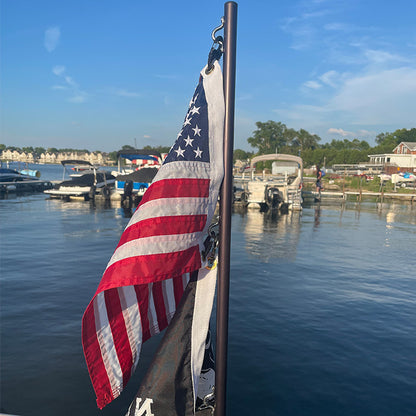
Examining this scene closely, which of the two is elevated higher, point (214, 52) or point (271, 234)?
point (214, 52)

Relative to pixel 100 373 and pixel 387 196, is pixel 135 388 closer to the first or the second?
pixel 100 373

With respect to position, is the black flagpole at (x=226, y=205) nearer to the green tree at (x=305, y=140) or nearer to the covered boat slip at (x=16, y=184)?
the covered boat slip at (x=16, y=184)

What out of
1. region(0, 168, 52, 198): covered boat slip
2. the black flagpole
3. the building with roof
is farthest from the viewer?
the building with roof

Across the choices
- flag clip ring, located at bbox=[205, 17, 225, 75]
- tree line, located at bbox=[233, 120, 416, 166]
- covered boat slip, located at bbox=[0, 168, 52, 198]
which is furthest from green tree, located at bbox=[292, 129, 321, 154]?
flag clip ring, located at bbox=[205, 17, 225, 75]

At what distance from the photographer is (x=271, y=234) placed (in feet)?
58.1

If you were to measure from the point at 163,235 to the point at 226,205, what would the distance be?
47 centimetres

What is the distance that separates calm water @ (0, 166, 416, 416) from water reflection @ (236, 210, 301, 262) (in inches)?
6.0

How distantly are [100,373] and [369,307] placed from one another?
25.5 feet

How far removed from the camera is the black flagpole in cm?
223

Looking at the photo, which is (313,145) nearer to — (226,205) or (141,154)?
(141,154)

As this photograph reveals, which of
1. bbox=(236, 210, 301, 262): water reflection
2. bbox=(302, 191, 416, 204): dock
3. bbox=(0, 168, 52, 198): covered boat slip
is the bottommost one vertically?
bbox=(236, 210, 301, 262): water reflection

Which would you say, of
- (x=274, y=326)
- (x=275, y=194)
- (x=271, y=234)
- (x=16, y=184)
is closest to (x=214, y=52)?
(x=274, y=326)

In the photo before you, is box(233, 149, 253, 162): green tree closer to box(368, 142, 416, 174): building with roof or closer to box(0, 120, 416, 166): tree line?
box(0, 120, 416, 166): tree line

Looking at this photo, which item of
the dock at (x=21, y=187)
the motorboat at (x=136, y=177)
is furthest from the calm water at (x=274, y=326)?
the dock at (x=21, y=187)
